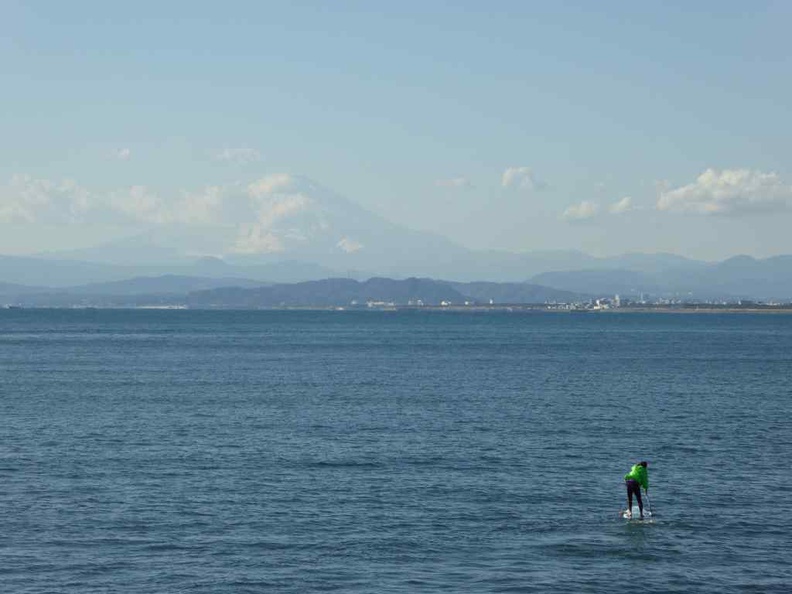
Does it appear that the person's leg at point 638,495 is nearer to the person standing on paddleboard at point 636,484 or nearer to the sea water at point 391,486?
the person standing on paddleboard at point 636,484

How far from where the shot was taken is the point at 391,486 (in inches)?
1401

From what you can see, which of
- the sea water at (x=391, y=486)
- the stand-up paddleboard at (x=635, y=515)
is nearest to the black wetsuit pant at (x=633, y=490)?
the stand-up paddleboard at (x=635, y=515)

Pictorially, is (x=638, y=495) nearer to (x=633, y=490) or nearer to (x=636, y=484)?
(x=633, y=490)

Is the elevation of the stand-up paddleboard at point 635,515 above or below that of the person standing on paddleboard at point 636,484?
below

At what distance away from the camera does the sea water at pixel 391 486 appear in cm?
2605

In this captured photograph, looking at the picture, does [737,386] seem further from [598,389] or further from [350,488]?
[350,488]

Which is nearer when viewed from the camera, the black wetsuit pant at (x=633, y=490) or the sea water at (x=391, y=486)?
the sea water at (x=391, y=486)

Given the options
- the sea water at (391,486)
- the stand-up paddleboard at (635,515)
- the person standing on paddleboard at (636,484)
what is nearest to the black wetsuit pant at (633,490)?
the person standing on paddleboard at (636,484)

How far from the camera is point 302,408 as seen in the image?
2334 inches

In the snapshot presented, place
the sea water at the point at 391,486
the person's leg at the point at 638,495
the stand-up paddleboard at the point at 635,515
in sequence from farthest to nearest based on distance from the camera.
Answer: the person's leg at the point at 638,495
the stand-up paddleboard at the point at 635,515
the sea water at the point at 391,486

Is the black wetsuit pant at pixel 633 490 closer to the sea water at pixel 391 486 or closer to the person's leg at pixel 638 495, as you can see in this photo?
the person's leg at pixel 638 495

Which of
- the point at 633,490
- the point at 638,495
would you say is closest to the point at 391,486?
the point at 633,490

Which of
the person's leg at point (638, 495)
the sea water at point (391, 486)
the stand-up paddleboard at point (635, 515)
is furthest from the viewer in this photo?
the person's leg at point (638, 495)

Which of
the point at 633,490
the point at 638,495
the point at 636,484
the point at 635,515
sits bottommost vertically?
the point at 635,515
